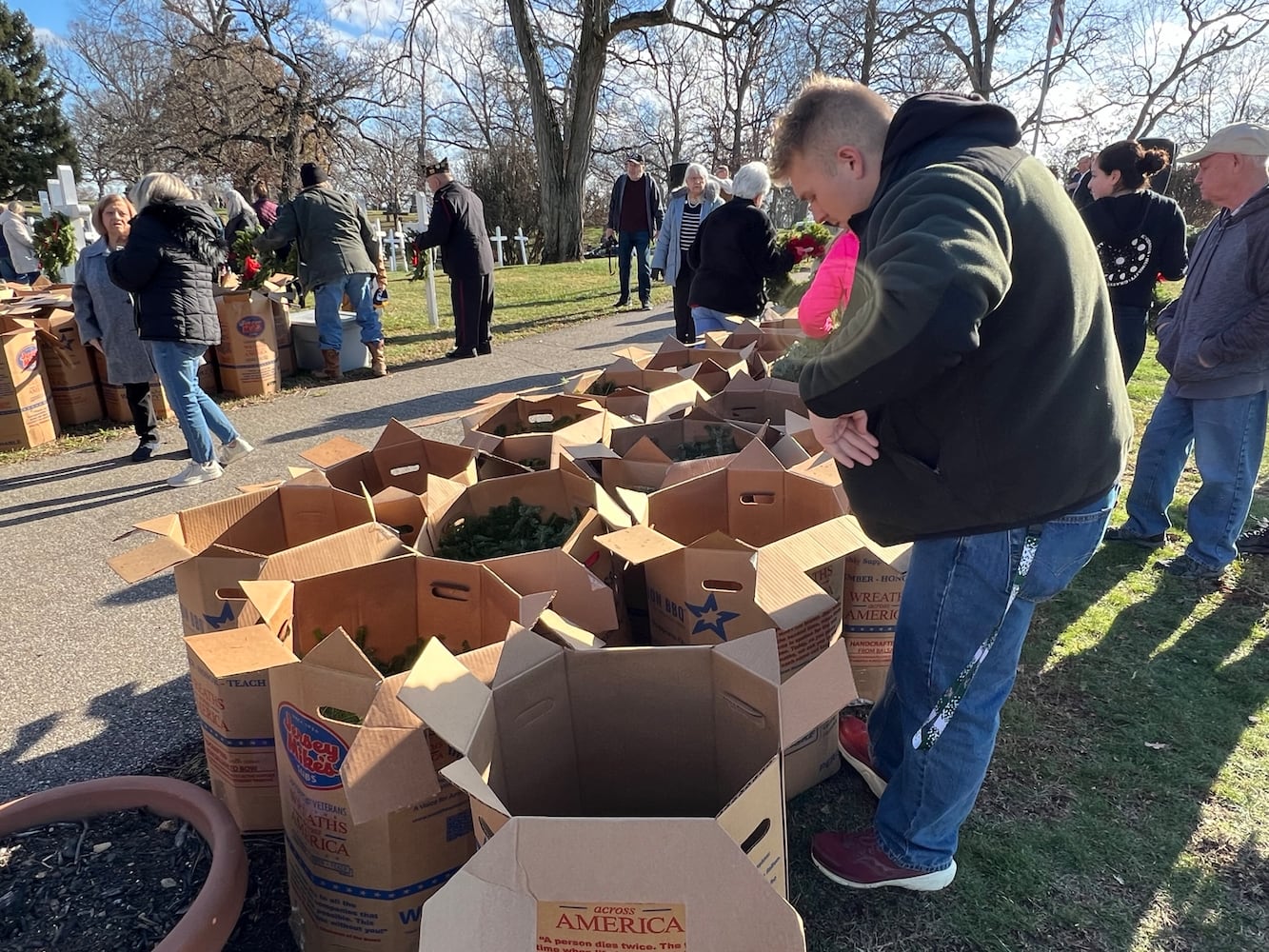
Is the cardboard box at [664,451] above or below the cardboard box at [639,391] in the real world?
below

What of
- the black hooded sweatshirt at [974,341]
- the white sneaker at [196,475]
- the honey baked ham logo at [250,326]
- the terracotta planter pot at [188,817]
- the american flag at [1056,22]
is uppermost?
the american flag at [1056,22]

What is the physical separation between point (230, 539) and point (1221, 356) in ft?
11.9

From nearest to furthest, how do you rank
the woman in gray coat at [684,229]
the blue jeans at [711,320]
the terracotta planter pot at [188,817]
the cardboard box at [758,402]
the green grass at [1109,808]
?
the terracotta planter pot at [188,817] → the green grass at [1109,808] → the cardboard box at [758,402] → the blue jeans at [711,320] → the woman in gray coat at [684,229]

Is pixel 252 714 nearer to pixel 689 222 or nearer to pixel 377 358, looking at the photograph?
pixel 377 358

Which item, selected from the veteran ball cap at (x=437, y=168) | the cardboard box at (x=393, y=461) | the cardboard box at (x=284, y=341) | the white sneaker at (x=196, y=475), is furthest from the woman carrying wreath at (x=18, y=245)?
the cardboard box at (x=393, y=461)

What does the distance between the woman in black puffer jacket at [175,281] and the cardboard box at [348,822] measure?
3.61 meters

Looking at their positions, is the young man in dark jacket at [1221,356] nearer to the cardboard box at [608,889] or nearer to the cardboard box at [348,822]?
the cardboard box at [608,889]

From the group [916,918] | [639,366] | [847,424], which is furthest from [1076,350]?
[639,366]

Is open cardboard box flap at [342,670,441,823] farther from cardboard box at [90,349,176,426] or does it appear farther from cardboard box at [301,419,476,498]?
cardboard box at [90,349,176,426]

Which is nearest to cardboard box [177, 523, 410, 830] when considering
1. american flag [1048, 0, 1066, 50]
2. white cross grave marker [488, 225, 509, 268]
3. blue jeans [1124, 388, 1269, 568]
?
blue jeans [1124, 388, 1269, 568]

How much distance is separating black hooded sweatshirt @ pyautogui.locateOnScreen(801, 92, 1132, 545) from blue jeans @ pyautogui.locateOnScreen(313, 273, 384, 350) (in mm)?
6292

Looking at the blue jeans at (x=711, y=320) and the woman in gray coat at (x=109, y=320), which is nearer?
the woman in gray coat at (x=109, y=320)

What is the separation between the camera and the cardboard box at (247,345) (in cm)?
639

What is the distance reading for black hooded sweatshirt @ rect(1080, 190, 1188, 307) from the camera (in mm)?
4289
